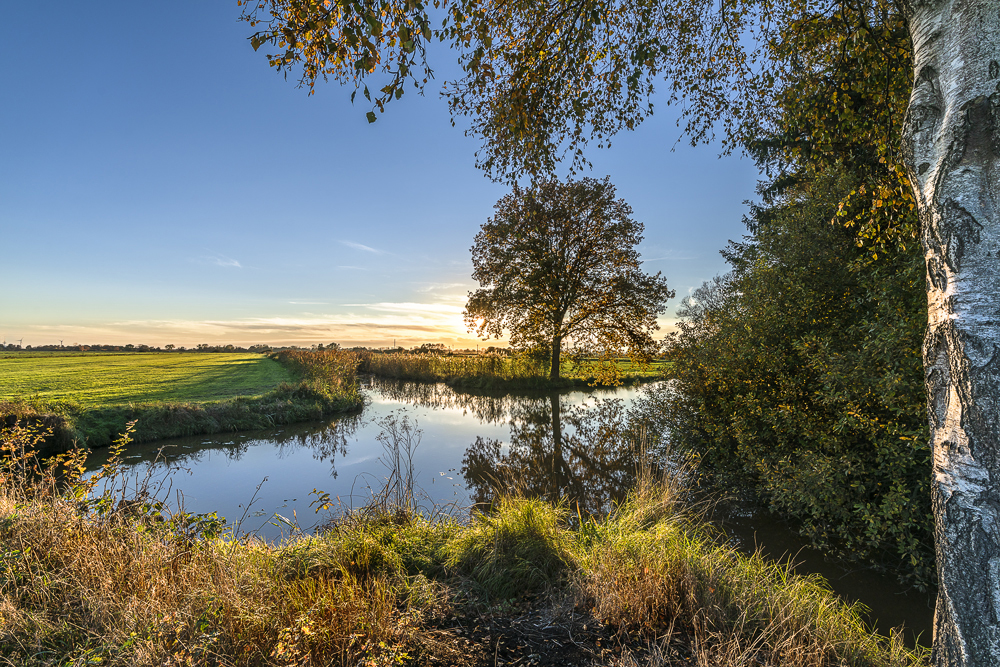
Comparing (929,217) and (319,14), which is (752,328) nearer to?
(929,217)

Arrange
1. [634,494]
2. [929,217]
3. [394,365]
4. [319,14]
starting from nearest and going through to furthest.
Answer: [929,217]
[319,14]
[634,494]
[394,365]

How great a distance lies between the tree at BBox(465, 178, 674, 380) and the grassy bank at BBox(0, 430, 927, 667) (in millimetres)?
14148

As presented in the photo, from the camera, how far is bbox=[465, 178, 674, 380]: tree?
1791 cm

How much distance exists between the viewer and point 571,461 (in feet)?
29.5

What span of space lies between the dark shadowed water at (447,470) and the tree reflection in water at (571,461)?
3 cm

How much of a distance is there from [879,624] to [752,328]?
3541mm

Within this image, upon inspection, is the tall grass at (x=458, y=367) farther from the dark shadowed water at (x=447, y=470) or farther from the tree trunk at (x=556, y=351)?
the dark shadowed water at (x=447, y=470)

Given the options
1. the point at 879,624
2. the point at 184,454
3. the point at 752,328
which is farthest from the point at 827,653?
the point at 184,454

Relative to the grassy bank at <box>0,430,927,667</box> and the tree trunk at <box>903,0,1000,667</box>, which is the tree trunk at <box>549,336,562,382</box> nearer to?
the grassy bank at <box>0,430,927,667</box>

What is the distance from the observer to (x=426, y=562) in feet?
12.8

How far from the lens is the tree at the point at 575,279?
17906 millimetres

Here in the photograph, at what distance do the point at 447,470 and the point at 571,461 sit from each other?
2.65 metres

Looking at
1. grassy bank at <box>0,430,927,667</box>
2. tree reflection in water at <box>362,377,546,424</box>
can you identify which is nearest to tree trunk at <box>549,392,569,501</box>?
tree reflection in water at <box>362,377,546,424</box>

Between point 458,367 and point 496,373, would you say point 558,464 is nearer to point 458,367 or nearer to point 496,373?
point 496,373
